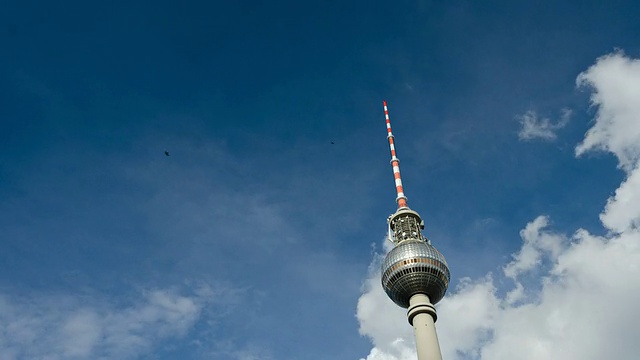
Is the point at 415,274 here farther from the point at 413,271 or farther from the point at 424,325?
the point at 424,325

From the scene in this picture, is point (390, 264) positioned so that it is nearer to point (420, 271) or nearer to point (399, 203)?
point (420, 271)

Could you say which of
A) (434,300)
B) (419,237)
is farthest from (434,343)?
(419,237)

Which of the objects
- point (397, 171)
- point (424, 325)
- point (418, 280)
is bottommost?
point (424, 325)

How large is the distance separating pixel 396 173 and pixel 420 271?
85.6ft

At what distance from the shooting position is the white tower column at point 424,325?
82562mm

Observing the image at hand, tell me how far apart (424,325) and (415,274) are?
8302mm

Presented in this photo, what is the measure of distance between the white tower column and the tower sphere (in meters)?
1.52

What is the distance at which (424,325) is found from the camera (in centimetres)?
8706

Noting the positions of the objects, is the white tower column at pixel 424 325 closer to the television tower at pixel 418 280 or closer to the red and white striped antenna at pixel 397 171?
the television tower at pixel 418 280

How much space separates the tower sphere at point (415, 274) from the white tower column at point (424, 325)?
152cm

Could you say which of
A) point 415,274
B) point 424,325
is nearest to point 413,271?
point 415,274

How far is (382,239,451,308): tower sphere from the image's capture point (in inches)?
3615

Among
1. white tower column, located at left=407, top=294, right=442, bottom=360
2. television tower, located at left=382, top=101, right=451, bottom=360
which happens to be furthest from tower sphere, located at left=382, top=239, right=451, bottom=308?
white tower column, located at left=407, top=294, right=442, bottom=360

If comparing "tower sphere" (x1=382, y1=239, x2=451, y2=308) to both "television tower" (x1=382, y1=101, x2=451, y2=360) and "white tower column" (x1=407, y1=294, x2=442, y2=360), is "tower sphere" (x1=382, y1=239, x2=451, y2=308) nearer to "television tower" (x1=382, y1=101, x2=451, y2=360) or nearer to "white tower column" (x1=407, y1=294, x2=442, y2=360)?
"television tower" (x1=382, y1=101, x2=451, y2=360)
